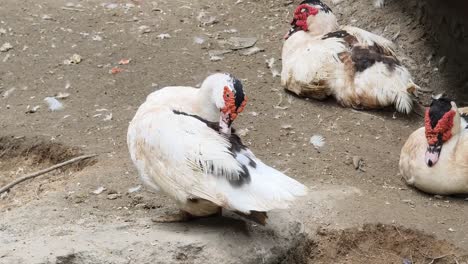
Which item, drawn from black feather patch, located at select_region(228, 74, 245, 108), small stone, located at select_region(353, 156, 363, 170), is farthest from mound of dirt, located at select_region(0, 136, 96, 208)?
small stone, located at select_region(353, 156, 363, 170)

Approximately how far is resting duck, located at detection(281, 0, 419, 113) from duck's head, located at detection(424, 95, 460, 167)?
84 centimetres

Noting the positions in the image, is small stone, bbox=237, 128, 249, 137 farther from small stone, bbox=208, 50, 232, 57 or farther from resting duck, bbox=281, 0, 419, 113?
small stone, bbox=208, 50, 232, 57

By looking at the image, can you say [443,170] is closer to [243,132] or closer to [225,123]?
[243,132]

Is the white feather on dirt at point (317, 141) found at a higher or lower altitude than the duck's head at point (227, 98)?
lower

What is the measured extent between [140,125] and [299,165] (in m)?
1.35

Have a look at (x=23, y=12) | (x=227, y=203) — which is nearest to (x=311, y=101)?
(x=227, y=203)

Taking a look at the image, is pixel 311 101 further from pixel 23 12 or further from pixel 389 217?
pixel 23 12

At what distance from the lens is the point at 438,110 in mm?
4344

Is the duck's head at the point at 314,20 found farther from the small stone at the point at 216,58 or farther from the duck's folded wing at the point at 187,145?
the duck's folded wing at the point at 187,145

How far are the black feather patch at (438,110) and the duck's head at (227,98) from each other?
1394mm

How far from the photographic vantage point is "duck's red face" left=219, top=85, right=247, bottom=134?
3.45m

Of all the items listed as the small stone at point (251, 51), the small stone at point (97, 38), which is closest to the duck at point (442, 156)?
the small stone at point (251, 51)

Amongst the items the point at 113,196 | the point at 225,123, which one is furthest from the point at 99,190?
the point at 225,123

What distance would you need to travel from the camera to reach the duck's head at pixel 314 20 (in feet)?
19.0
